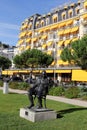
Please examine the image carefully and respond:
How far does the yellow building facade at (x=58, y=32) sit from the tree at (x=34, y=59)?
8.47 feet

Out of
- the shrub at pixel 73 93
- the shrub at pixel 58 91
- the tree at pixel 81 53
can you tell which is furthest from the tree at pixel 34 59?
the shrub at pixel 73 93

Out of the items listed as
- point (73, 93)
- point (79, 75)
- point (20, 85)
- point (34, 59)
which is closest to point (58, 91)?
point (73, 93)

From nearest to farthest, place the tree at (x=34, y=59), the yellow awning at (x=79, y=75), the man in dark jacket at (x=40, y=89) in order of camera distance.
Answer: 1. the man in dark jacket at (x=40, y=89)
2. the yellow awning at (x=79, y=75)
3. the tree at (x=34, y=59)

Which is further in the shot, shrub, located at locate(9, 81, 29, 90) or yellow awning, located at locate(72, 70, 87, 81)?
yellow awning, located at locate(72, 70, 87, 81)

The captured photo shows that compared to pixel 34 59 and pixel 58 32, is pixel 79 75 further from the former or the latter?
pixel 58 32

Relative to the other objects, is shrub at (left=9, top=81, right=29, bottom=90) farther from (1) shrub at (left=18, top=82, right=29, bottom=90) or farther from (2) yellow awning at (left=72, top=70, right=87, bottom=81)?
(2) yellow awning at (left=72, top=70, right=87, bottom=81)

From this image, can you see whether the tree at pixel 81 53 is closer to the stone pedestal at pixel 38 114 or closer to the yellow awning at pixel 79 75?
the yellow awning at pixel 79 75

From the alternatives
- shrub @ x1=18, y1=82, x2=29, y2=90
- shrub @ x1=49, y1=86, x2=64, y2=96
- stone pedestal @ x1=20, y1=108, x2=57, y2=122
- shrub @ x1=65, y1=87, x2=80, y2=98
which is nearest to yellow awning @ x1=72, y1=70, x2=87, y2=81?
shrub @ x1=18, y1=82, x2=29, y2=90

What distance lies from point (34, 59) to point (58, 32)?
44.7ft

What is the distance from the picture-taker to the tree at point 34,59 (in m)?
59.6

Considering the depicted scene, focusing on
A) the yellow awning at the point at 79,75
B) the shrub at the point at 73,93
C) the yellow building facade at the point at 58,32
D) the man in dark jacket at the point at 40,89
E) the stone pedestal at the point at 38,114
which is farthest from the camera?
the yellow building facade at the point at 58,32

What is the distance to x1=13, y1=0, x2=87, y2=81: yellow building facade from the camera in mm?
61438

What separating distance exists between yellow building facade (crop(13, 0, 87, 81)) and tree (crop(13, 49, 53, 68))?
8.47 ft

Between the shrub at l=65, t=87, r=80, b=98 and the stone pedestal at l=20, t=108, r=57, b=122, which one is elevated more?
the shrub at l=65, t=87, r=80, b=98
